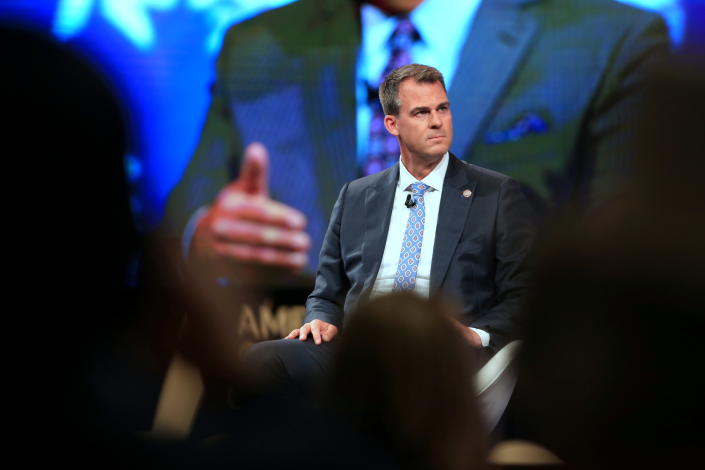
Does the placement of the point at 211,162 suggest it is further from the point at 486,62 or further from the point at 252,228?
the point at 486,62

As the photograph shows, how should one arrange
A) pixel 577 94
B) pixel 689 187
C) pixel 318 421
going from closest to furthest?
pixel 689 187 < pixel 318 421 < pixel 577 94

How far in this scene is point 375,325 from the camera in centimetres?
91

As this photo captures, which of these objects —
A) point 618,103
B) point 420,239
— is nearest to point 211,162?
point 420,239

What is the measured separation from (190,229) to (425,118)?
0.90 m

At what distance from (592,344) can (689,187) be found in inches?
5.7

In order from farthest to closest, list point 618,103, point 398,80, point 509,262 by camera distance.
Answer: point 618,103 → point 398,80 → point 509,262

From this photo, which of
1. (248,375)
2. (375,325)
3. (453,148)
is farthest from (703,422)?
(453,148)

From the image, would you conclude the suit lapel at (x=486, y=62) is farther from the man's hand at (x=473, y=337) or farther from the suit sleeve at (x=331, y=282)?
the man's hand at (x=473, y=337)

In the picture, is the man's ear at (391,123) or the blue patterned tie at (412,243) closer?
the blue patterned tie at (412,243)

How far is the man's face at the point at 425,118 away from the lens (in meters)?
2.61

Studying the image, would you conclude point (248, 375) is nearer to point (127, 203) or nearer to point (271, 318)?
point (271, 318)

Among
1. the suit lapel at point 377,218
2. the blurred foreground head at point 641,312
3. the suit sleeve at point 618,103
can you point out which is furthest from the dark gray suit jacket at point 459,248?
the blurred foreground head at point 641,312

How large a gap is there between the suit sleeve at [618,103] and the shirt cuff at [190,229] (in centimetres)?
129

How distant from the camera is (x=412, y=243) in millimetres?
2537
